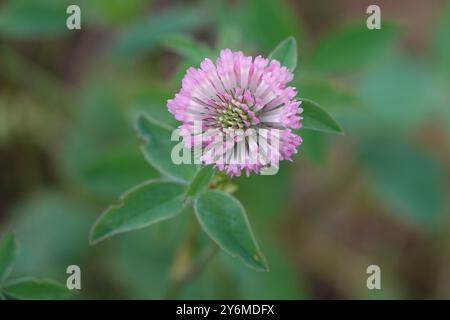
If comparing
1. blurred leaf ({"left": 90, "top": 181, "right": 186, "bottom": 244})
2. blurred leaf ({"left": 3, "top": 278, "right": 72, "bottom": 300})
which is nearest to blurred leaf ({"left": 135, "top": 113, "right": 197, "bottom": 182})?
blurred leaf ({"left": 90, "top": 181, "right": 186, "bottom": 244})

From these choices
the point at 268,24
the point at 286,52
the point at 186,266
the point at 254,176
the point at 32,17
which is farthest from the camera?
the point at 32,17

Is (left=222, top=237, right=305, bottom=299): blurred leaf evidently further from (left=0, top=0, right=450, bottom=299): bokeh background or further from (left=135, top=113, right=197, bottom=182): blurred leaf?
(left=135, top=113, right=197, bottom=182): blurred leaf

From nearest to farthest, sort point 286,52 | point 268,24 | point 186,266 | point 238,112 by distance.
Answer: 1. point 238,112
2. point 286,52
3. point 186,266
4. point 268,24

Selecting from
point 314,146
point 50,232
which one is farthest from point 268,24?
point 50,232

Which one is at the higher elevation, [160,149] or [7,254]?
[160,149]

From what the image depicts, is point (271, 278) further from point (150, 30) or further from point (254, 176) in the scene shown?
point (150, 30)
